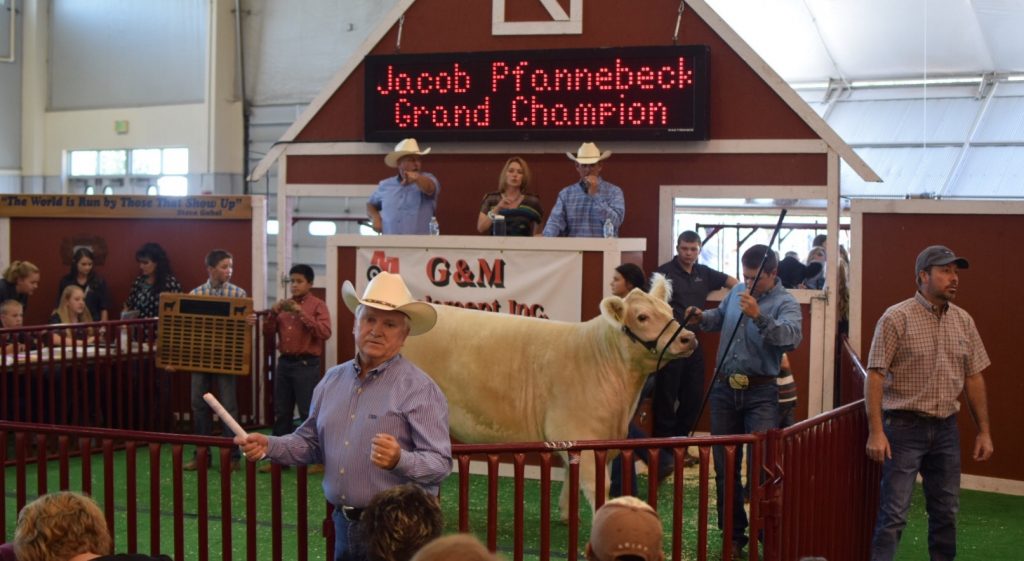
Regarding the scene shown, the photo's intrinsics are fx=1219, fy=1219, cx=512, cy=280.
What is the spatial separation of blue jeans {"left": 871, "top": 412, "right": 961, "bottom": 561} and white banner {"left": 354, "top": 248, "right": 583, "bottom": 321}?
130 inches

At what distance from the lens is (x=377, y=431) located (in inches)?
190

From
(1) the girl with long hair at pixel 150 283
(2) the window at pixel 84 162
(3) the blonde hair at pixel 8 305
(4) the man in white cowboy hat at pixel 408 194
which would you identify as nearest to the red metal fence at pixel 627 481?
(4) the man in white cowboy hat at pixel 408 194

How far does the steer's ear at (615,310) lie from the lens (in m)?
7.78

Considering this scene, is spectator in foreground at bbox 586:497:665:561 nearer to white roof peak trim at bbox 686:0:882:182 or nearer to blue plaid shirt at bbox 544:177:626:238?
blue plaid shirt at bbox 544:177:626:238

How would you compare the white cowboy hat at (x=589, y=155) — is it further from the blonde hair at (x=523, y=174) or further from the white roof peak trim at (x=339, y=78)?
the white roof peak trim at (x=339, y=78)

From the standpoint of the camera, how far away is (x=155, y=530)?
220 inches

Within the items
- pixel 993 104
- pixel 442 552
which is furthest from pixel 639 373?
pixel 993 104

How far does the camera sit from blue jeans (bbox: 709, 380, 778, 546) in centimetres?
748

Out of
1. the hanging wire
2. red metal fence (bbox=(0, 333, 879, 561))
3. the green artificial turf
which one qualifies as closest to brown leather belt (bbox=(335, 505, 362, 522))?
red metal fence (bbox=(0, 333, 879, 561))

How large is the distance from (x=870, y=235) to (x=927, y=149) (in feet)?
45.3

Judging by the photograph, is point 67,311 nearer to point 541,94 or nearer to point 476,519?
point 541,94

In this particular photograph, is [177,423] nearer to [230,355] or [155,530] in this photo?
[230,355]

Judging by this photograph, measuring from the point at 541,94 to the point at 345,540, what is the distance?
694 centimetres

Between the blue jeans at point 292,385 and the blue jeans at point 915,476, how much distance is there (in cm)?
524
